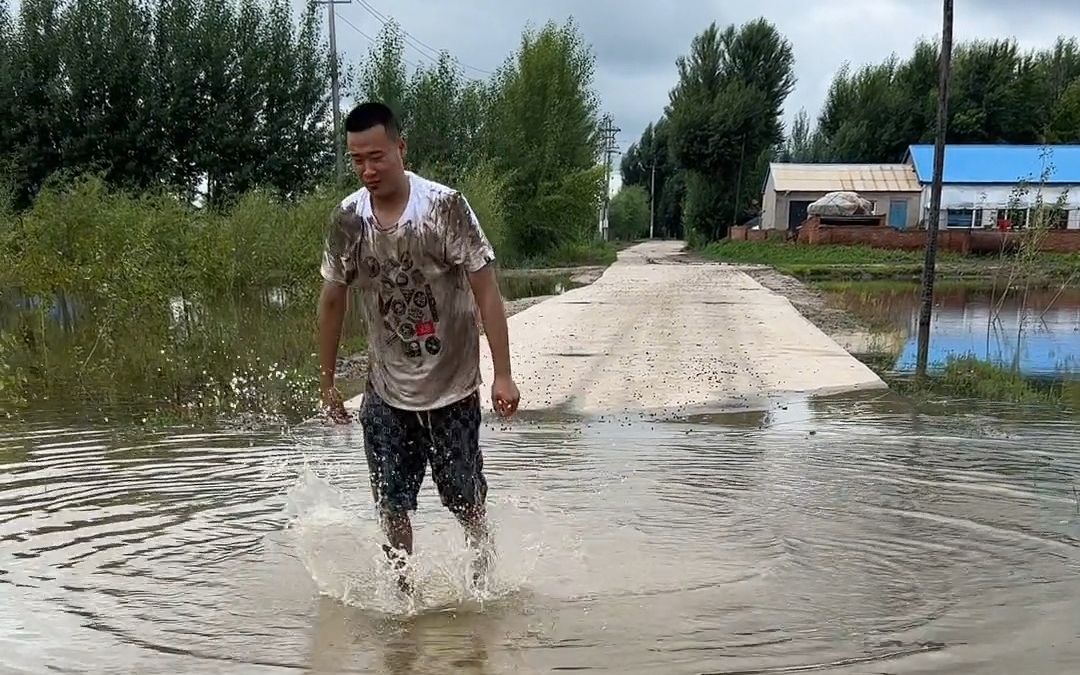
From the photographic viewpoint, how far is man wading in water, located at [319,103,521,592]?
3.63 m

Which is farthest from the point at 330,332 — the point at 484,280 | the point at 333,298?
the point at 484,280

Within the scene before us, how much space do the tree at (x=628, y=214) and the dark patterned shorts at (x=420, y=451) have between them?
318 feet

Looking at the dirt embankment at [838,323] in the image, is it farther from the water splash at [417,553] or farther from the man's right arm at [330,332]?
the man's right arm at [330,332]

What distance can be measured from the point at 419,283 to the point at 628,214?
100793 millimetres

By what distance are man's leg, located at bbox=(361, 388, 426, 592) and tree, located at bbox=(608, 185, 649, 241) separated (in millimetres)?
96833

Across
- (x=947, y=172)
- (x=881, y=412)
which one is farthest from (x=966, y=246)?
(x=881, y=412)

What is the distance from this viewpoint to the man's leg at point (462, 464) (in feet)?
12.5

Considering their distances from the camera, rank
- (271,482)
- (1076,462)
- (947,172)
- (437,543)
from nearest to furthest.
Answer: (437,543) → (271,482) → (1076,462) → (947,172)

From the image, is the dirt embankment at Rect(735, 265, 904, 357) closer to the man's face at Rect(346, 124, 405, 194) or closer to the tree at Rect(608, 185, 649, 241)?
the man's face at Rect(346, 124, 405, 194)

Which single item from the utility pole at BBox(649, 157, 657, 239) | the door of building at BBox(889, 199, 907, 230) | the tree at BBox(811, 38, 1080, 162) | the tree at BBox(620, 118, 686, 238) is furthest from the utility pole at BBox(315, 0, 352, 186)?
the utility pole at BBox(649, 157, 657, 239)

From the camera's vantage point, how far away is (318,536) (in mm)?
4832

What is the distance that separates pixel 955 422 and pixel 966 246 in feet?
100

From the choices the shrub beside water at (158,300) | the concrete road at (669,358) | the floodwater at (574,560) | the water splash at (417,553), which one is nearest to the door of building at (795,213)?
the concrete road at (669,358)

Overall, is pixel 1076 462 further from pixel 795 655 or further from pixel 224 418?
pixel 224 418
